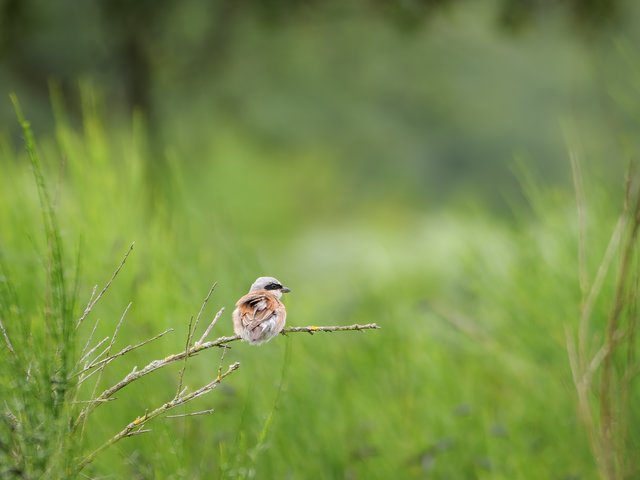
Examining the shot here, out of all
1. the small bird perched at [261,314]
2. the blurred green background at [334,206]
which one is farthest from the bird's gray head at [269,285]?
the blurred green background at [334,206]

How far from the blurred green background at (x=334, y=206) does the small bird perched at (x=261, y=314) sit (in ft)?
0.57

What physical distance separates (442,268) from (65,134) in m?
4.46

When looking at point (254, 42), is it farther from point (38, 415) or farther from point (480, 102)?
point (38, 415)

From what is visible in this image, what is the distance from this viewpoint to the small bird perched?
911 millimetres

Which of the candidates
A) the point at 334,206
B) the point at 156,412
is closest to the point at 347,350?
the point at 156,412

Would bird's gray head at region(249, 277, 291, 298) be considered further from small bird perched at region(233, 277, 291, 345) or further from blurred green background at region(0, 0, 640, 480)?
blurred green background at region(0, 0, 640, 480)

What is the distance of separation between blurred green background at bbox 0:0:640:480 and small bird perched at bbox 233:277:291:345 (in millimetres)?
173

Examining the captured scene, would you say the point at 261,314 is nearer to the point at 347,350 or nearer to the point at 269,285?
the point at 269,285

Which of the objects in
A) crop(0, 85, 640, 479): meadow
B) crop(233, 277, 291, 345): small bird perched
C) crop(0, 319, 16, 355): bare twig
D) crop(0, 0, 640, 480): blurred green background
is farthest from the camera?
crop(0, 0, 640, 480): blurred green background

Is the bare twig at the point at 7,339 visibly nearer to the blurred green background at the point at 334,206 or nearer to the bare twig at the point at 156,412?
the blurred green background at the point at 334,206

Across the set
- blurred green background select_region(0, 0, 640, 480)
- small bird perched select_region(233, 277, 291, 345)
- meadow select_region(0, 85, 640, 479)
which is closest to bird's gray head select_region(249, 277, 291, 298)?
small bird perched select_region(233, 277, 291, 345)

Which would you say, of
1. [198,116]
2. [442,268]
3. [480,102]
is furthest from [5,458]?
[480,102]

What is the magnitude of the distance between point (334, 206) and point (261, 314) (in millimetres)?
11212

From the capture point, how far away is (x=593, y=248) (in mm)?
2572
